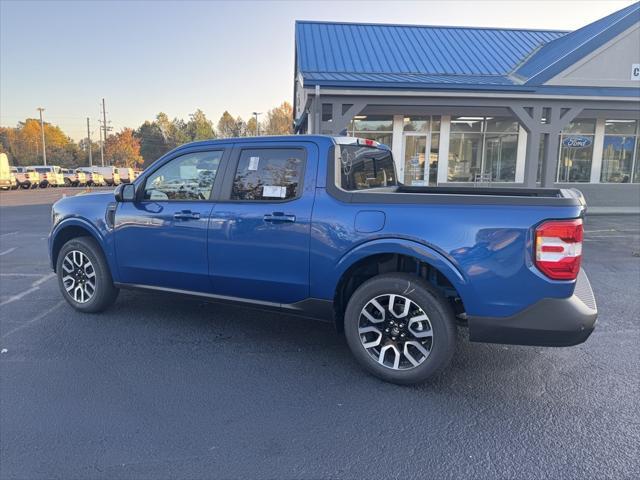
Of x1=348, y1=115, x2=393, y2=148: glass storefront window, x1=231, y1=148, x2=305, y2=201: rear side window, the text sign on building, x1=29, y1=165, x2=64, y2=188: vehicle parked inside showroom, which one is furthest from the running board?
x1=29, y1=165, x2=64, y2=188: vehicle parked inside showroom

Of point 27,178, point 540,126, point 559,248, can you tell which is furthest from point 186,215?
point 27,178

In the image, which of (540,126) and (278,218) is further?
(540,126)

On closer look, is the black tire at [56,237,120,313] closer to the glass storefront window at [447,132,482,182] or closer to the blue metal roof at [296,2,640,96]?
the blue metal roof at [296,2,640,96]

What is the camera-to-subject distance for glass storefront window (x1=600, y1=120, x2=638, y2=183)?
58.0 feet

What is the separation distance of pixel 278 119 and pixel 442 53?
77631 mm

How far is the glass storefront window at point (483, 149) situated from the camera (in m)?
17.2

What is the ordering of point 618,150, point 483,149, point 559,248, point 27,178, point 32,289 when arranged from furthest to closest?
point 27,178
point 618,150
point 483,149
point 32,289
point 559,248

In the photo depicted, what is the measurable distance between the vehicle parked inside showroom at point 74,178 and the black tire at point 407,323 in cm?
4571

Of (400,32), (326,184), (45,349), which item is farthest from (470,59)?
(45,349)

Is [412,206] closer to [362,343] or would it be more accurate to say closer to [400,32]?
[362,343]

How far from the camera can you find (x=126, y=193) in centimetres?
457

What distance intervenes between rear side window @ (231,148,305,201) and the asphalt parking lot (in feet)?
4.64

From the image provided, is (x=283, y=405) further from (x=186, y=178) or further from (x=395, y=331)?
(x=186, y=178)

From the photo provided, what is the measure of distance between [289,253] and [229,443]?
5.04 feet
